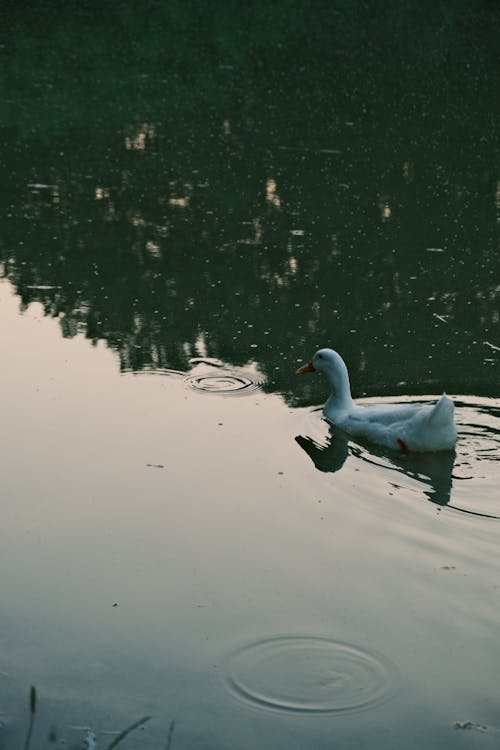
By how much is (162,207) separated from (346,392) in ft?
22.0

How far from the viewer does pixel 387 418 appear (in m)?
10.7

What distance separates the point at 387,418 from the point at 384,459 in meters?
0.36

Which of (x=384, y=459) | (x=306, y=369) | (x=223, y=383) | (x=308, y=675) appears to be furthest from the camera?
(x=306, y=369)

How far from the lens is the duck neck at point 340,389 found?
11234 mm

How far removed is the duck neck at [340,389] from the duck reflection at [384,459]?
0.28 m

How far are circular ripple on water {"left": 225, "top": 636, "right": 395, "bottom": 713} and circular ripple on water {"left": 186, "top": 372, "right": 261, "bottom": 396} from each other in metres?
4.26

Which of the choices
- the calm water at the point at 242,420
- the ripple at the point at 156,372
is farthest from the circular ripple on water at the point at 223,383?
the ripple at the point at 156,372

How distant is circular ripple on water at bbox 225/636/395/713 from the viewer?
6816 millimetres

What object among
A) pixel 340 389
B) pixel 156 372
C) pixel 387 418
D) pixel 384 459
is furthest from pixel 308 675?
pixel 156 372

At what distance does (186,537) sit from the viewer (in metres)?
8.73

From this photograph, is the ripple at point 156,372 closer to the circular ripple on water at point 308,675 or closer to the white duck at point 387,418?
the white duck at point 387,418

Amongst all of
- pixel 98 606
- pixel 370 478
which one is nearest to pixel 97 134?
pixel 370 478

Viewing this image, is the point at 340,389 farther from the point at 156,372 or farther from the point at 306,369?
the point at 156,372

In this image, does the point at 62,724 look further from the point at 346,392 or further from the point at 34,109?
the point at 34,109
